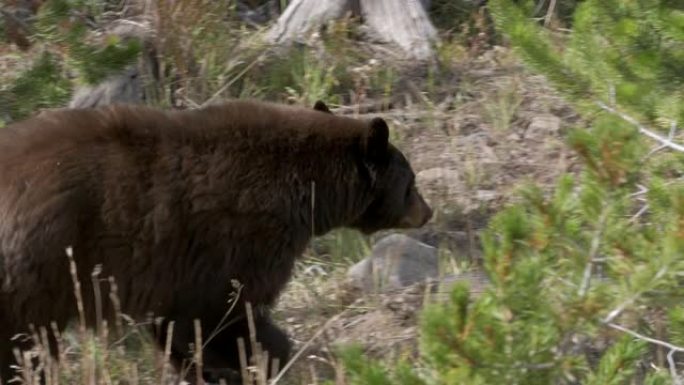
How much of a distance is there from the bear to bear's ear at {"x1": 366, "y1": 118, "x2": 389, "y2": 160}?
0.03 feet

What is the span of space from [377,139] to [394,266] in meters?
1.26

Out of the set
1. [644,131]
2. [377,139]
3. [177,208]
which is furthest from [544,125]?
[644,131]

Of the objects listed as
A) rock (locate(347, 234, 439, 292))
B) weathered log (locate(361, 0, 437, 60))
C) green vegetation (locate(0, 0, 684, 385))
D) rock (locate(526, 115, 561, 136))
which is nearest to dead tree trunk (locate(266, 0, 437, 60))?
weathered log (locate(361, 0, 437, 60))

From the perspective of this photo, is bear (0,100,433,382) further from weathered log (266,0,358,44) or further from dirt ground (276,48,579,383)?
weathered log (266,0,358,44)

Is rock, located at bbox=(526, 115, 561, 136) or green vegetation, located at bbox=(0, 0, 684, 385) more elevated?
green vegetation, located at bbox=(0, 0, 684, 385)

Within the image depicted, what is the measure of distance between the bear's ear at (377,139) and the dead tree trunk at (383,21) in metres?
4.13

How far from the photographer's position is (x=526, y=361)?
432cm

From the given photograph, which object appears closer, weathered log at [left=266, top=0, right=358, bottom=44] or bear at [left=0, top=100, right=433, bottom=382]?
bear at [left=0, top=100, right=433, bottom=382]

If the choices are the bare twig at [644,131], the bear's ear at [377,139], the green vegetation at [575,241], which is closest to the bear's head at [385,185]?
the bear's ear at [377,139]

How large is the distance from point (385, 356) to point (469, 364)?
8.46ft

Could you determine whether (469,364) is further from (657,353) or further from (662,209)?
(657,353)

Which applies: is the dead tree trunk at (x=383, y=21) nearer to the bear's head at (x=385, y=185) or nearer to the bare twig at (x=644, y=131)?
the bear's head at (x=385, y=185)

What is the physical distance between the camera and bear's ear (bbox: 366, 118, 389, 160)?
21.1 feet

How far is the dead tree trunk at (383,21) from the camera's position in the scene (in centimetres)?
1066
